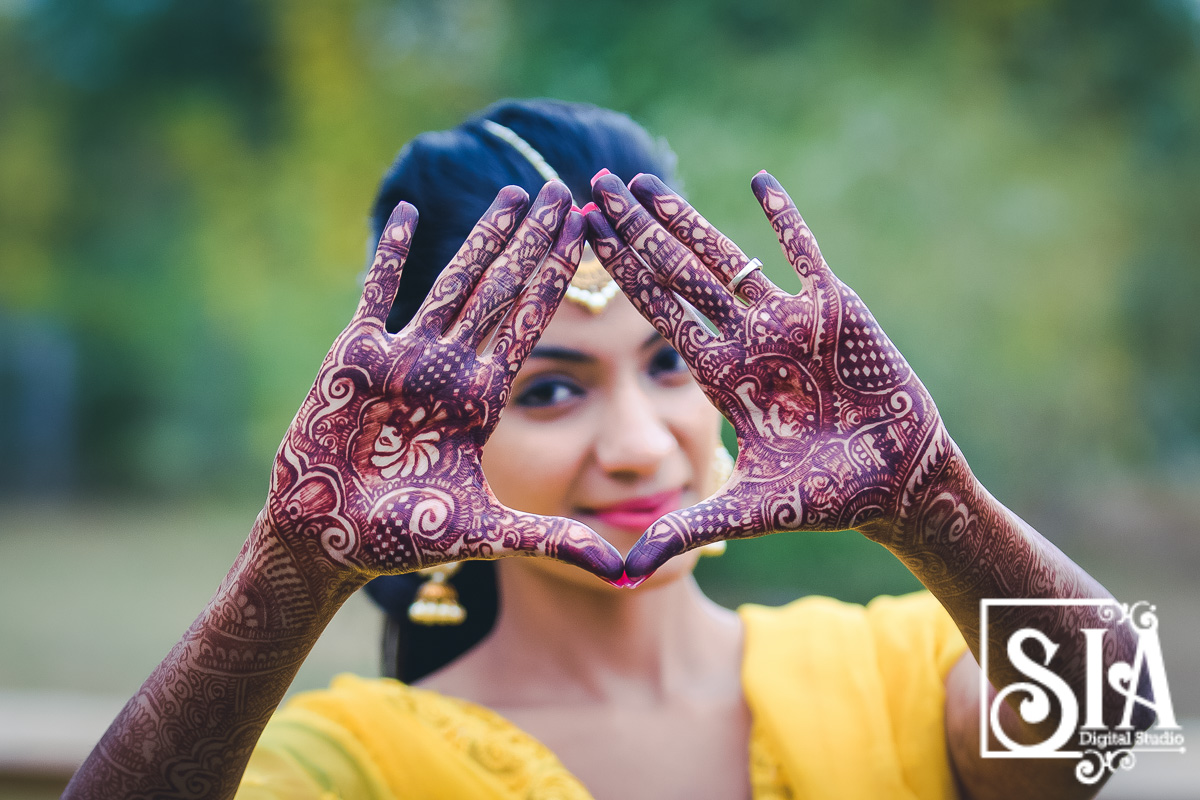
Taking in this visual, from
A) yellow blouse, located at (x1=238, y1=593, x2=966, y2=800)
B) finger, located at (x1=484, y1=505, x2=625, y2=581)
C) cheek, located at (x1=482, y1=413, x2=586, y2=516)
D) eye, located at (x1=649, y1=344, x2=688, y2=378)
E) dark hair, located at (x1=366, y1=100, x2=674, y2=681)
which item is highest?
dark hair, located at (x1=366, y1=100, x2=674, y2=681)

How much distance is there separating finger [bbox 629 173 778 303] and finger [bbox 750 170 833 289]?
41 mm

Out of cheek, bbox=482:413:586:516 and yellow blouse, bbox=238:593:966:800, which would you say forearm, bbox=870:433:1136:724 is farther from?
Answer: cheek, bbox=482:413:586:516

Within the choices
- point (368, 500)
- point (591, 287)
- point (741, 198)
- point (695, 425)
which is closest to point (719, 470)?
point (695, 425)

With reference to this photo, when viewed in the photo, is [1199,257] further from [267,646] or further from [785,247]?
[267,646]

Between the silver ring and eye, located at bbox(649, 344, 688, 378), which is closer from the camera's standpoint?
the silver ring

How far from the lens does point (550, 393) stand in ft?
4.77

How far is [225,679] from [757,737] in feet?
2.74

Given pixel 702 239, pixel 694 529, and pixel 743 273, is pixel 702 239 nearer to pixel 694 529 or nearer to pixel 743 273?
pixel 743 273

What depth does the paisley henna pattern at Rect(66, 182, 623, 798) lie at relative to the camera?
3.29ft

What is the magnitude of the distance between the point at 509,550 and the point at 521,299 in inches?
11.3

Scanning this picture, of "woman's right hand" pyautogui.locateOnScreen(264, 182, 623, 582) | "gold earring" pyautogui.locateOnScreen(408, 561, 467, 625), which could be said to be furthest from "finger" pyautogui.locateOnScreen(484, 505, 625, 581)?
"gold earring" pyautogui.locateOnScreen(408, 561, 467, 625)

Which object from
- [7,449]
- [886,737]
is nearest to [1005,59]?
[886,737]

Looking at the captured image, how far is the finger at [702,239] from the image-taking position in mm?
1080

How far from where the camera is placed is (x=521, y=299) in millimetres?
→ 1085
